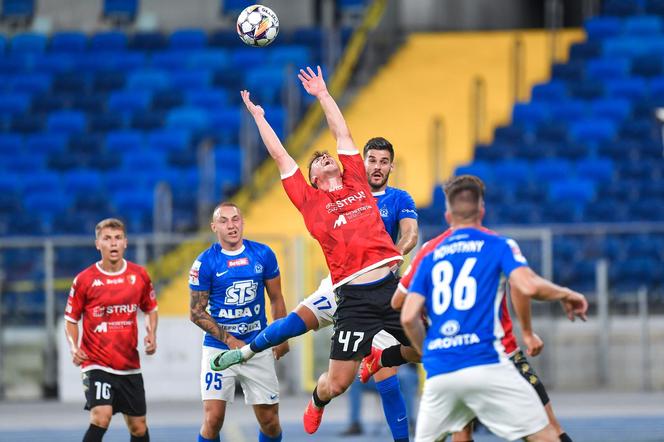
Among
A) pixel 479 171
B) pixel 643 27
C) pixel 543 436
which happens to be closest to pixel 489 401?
pixel 543 436

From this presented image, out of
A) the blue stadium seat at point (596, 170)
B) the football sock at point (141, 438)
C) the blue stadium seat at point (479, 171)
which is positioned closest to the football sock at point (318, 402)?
the football sock at point (141, 438)

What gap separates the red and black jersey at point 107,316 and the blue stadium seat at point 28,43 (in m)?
17.8

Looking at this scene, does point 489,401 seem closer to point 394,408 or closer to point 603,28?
point 394,408

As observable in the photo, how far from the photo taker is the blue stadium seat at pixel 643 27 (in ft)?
87.2

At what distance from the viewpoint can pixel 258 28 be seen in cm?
1195

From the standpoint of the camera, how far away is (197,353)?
2044cm

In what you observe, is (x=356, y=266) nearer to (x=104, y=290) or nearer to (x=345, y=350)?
(x=345, y=350)

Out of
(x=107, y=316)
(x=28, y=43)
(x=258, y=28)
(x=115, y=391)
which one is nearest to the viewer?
(x=115, y=391)

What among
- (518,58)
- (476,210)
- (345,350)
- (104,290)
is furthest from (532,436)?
(518,58)

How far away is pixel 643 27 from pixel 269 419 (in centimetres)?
1757

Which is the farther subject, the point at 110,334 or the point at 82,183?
the point at 82,183

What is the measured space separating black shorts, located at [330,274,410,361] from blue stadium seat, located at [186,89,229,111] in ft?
51.7

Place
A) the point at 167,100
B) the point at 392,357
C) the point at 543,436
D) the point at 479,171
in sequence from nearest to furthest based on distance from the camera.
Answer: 1. the point at 543,436
2. the point at 392,357
3. the point at 479,171
4. the point at 167,100

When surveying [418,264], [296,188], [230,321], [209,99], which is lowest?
[230,321]
